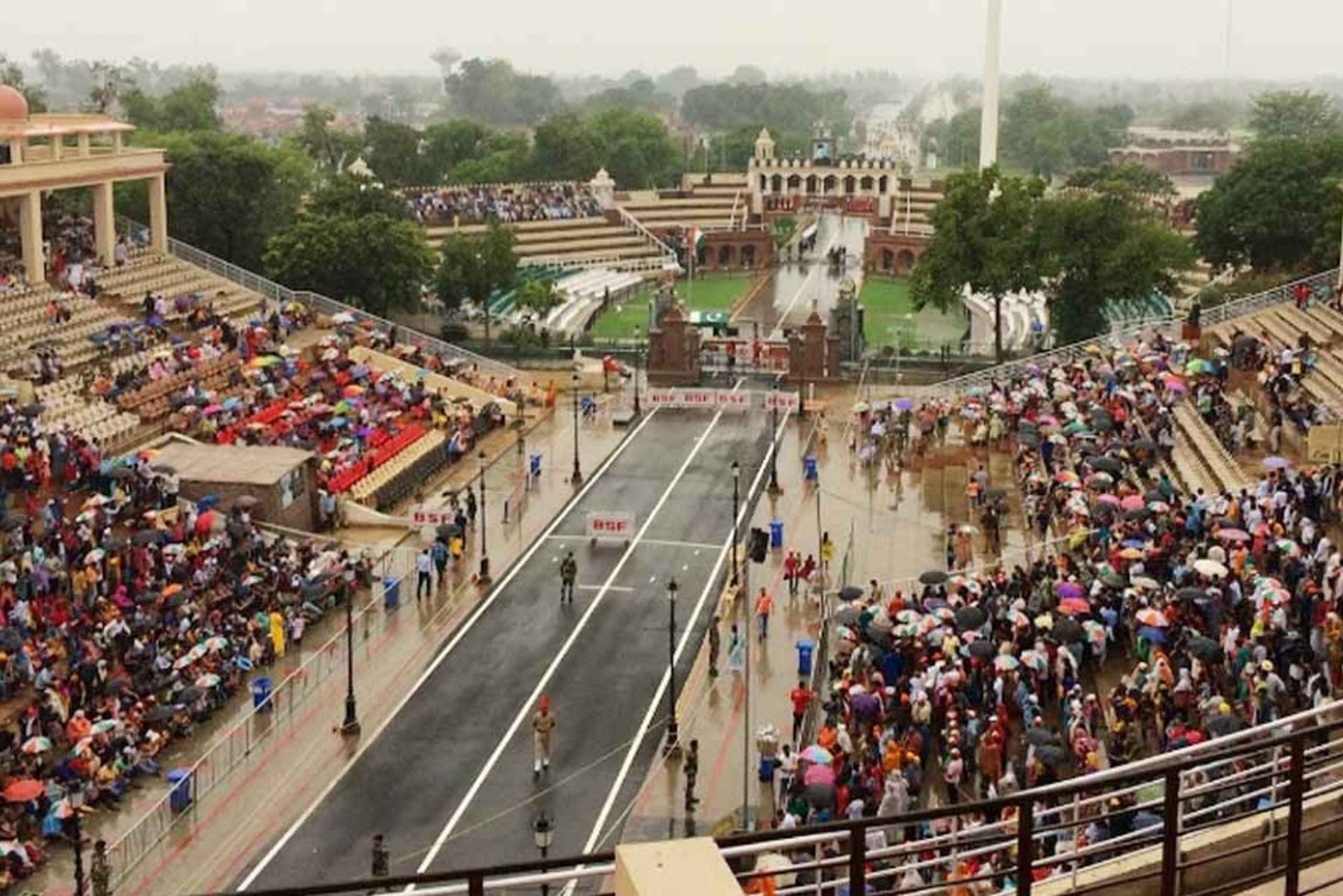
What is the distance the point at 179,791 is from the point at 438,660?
8.00 m

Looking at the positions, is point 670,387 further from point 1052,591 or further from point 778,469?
point 1052,591

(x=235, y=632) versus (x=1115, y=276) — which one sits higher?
(x=1115, y=276)

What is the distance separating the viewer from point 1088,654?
2945 centimetres

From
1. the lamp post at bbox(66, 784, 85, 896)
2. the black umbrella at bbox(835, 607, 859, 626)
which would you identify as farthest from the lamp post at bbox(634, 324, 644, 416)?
the lamp post at bbox(66, 784, 85, 896)

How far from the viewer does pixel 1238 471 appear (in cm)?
3894

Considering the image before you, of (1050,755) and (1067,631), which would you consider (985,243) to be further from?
(1050,755)

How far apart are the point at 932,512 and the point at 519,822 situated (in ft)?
71.3

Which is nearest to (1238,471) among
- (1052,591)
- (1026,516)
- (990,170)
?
(1026,516)

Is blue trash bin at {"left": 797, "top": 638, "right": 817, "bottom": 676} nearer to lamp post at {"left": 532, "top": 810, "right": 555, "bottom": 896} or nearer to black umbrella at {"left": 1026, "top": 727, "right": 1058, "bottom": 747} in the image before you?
lamp post at {"left": 532, "top": 810, "right": 555, "bottom": 896}

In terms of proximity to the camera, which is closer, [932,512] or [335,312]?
[932,512]

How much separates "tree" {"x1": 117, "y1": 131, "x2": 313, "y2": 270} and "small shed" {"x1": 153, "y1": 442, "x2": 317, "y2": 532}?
31.3m

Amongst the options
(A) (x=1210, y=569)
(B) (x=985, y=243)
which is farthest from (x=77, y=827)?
(B) (x=985, y=243)

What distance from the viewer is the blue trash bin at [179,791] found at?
27.9 m

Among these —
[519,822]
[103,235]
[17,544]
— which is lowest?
[519,822]
